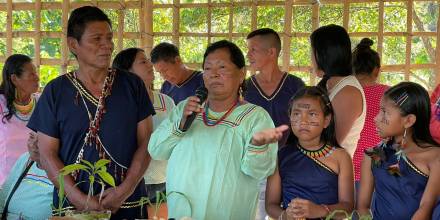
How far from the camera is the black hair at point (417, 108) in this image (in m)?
2.11

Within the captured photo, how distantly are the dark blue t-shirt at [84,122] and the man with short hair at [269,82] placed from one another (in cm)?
94

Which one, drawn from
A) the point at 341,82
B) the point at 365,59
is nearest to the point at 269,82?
the point at 365,59

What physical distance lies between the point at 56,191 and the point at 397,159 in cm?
128

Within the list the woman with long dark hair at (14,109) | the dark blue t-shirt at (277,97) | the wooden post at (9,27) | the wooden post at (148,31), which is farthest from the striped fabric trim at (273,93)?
the wooden post at (9,27)

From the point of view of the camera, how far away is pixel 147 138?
2322 millimetres

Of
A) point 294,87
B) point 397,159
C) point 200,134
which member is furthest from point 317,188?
point 294,87

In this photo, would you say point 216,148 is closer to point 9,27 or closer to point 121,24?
point 121,24

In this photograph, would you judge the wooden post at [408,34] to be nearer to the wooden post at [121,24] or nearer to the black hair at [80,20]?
the wooden post at [121,24]

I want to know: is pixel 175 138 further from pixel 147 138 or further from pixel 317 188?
pixel 317 188

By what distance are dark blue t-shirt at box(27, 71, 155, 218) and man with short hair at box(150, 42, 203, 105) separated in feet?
4.73

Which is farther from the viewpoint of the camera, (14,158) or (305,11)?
(305,11)

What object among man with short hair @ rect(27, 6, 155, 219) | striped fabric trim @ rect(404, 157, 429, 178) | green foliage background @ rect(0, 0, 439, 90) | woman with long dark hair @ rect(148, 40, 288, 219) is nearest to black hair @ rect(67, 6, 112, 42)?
man with short hair @ rect(27, 6, 155, 219)

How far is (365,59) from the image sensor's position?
315 centimetres

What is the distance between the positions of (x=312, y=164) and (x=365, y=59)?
3.74 ft
